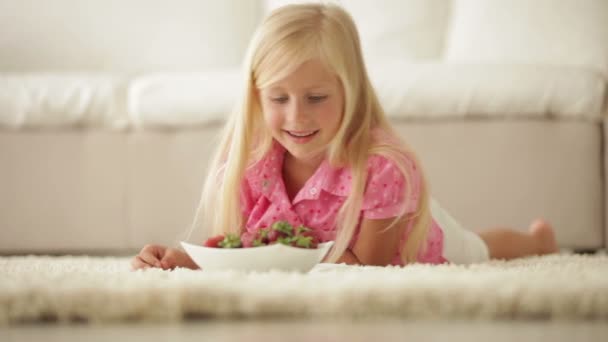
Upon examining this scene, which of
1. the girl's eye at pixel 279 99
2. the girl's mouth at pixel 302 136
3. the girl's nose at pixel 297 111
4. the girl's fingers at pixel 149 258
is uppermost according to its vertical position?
the girl's eye at pixel 279 99

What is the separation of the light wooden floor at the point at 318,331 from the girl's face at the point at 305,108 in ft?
2.34

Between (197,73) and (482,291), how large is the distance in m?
1.47

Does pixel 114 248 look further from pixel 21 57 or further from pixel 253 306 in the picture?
pixel 253 306

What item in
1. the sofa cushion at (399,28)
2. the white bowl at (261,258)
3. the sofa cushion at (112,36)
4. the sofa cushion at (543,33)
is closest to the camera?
the white bowl at (261,258)

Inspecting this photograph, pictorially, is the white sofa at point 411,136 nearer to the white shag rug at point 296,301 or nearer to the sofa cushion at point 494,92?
the sofa cushion at point 494,92

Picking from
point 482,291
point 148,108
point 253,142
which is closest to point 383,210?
point 253,142

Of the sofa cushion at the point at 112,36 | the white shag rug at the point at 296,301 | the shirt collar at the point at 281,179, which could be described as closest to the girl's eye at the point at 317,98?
the shirt collar at the point at 281,179

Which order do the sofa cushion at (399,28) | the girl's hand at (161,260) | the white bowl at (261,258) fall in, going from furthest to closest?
the sofa cushion at (399,28) < the girl's hand at (161,260) < the white bowl at (261,258)

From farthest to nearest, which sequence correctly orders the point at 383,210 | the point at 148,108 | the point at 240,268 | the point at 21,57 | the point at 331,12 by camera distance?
the point at 21,57
the point at 148,108
the point at 331,12
the point at 383,210
the point at 240,268

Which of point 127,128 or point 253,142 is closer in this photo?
point 253,142

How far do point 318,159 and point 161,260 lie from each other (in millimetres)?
355

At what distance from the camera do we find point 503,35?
2.42 metres

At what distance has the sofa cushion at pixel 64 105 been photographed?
2.11 m

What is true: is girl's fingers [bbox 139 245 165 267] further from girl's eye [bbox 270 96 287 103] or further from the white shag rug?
the white shag rug
